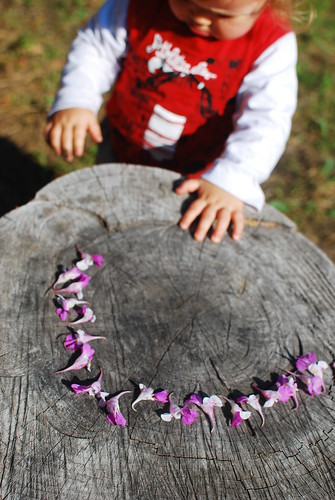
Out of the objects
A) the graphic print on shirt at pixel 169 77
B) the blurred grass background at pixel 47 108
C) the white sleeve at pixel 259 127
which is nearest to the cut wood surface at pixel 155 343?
the white sleeve at pixel 259 127

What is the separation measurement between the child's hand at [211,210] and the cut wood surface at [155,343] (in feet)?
0.17

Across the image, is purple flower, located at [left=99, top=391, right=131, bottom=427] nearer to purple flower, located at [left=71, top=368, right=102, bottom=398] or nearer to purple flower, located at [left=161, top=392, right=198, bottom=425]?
purple flower, located at [left=71, top=368, right=102, bottom=398]

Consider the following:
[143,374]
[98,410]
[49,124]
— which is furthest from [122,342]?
[49,124]

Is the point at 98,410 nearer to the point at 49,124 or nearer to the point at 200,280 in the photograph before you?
the point at 200,280

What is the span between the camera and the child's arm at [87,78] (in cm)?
283

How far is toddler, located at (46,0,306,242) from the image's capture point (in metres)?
2.53

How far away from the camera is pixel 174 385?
6.25 ft

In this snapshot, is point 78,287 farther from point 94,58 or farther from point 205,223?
point 94,58

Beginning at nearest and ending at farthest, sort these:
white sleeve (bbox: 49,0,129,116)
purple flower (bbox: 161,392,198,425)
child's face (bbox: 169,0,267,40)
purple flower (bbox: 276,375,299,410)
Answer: purple flower (bbox: 161,392,198,425), purple flower (bbox: 276,375,299,410), child's face (bbox: 169,0,267,40), white sleeve (bbox: 49,0,129,116)

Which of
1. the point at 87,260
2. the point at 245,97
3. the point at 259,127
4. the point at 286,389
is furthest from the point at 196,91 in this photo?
the point at 286,389

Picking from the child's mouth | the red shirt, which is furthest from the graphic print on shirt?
the child's mouth

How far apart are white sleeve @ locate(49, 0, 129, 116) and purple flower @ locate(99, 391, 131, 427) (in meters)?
1.72

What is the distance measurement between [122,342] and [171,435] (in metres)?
0.40

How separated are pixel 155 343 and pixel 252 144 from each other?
119 centimetres
